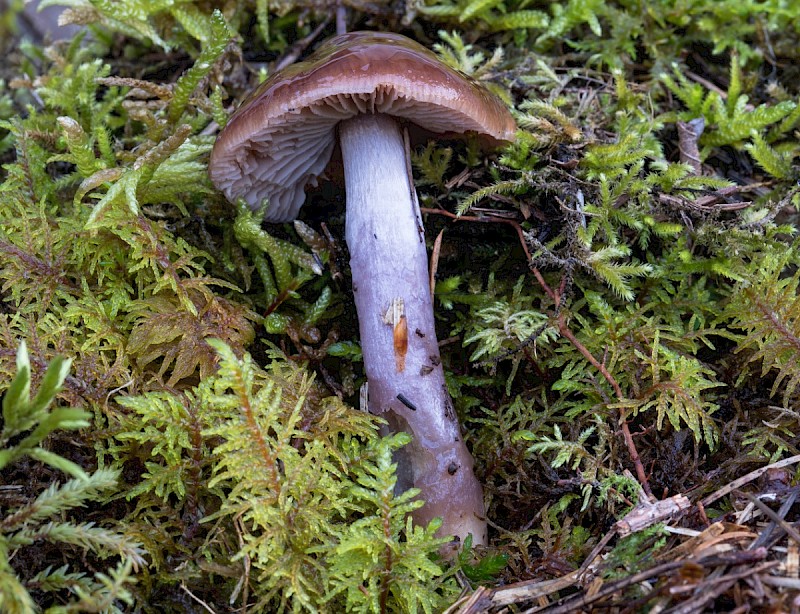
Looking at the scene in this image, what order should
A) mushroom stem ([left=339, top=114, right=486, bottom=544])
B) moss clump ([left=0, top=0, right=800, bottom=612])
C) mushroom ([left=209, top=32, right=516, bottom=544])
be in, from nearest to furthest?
moss clump ([left=0, top=0, right=800, bottom=612]) → mushroom ([left=209, top=32, right=516, bottom=544]) → mushroom stem ([left=339, top=114, right=486, bottom=544])

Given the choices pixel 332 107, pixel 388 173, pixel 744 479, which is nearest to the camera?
pixel 744 479

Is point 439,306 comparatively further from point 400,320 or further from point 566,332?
point 566,332

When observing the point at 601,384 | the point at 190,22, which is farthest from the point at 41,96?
the point at 601,384

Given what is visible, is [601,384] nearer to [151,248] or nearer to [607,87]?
[607,87]

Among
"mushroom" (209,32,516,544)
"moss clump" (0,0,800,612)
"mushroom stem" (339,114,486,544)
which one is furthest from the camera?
"mushroom stem" (339,114,486,544)

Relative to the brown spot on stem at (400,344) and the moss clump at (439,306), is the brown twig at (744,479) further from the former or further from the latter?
the brown spot on stem at (400,344)

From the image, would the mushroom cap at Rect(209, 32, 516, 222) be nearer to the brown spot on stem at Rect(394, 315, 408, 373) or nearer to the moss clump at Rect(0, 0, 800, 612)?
the moss clump at Rect(0, 0, 800, 612)

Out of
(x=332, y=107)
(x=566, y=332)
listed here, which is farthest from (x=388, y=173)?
(x=566, y=332)

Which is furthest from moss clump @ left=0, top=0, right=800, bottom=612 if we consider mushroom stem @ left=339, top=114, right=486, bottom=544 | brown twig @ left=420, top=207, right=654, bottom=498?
mushroom stem @ left=339, top=114, right=486, bottom=544

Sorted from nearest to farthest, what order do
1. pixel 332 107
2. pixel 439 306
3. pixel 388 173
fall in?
1. pixel 332 107
2. pixel 388 173
3. pixel 439 306
